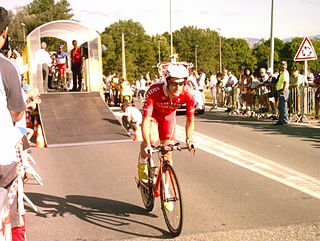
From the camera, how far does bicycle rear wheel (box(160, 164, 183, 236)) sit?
4.87 metres

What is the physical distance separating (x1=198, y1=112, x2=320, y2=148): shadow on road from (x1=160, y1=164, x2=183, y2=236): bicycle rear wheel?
20.6 ft

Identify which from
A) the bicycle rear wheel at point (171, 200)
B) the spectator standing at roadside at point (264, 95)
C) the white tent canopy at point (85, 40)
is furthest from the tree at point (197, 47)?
the bicycle rear wheel at point (171, 200)

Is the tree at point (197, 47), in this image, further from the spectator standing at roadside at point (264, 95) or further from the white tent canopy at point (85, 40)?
the spectator standing at roadside at point (264, 95)

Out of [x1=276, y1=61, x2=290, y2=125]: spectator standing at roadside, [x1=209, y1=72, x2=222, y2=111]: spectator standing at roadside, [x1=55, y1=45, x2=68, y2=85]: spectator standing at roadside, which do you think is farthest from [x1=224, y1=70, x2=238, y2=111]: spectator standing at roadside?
[x1=55, y1=45, x2=68, y2=85]: spectator standing at roadside

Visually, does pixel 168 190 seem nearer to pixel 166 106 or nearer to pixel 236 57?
pixel 166 106

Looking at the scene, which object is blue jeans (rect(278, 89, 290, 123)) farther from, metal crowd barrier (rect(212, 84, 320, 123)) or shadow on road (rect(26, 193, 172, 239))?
shadow on road (rect(26, 193, 172, 239))

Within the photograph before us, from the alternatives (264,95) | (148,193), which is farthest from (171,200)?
(264,95)

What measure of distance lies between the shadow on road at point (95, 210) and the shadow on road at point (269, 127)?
5.97 m

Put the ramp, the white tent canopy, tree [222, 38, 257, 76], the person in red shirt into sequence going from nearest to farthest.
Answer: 1. the ramp
2. the white tent canopy
3. the person in red shirt
4. tree [222, 38, 257, 76]

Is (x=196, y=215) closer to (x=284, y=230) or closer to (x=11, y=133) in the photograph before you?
(x=284, y=230)

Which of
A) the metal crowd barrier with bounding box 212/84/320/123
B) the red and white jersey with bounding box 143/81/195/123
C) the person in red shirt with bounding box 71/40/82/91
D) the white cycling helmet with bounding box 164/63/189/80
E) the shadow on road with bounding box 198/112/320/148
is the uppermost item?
the person in red shirt with bounding box 71/40/82/91

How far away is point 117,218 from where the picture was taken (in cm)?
561

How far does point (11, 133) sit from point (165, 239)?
2.39 m

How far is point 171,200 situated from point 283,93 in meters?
10.5
